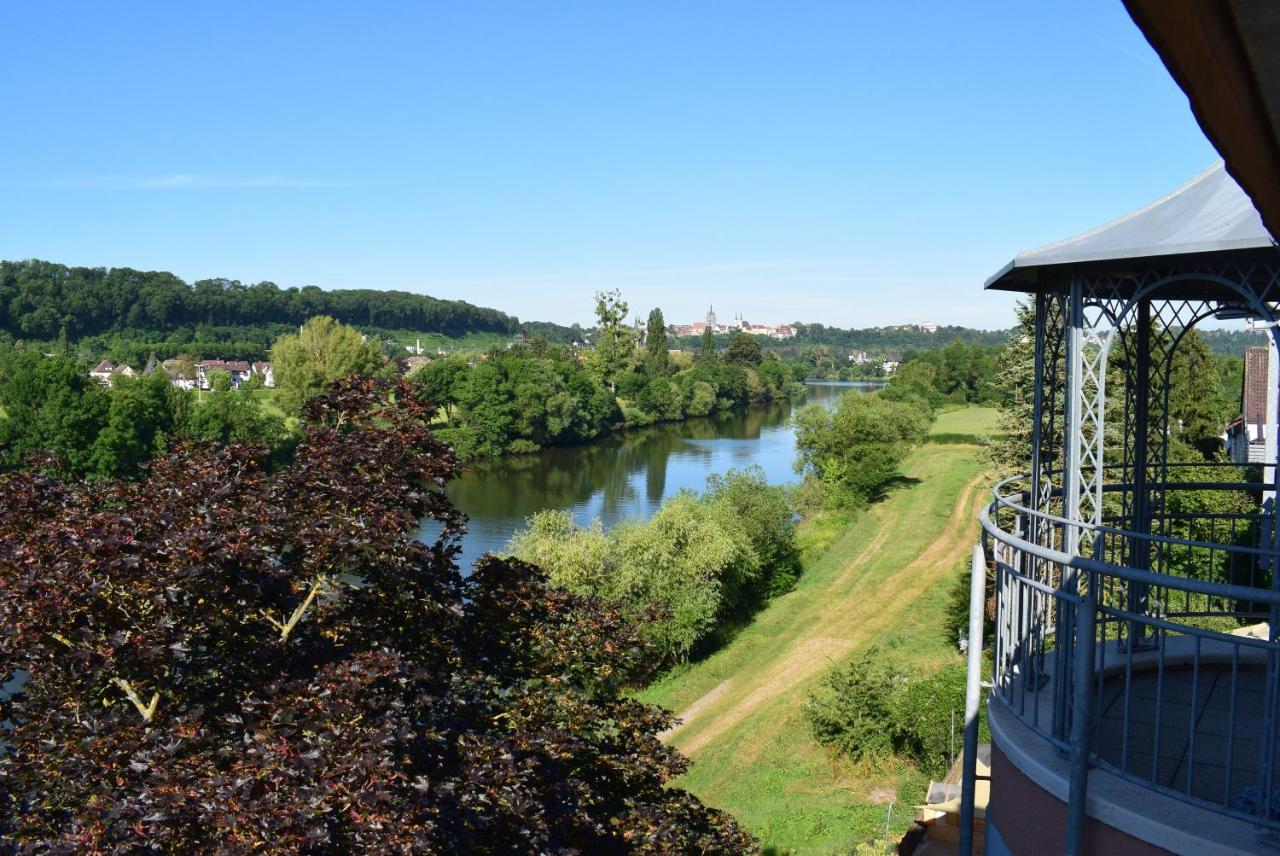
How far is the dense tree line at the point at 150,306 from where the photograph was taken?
372 ft

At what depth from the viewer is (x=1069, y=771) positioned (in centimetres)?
407

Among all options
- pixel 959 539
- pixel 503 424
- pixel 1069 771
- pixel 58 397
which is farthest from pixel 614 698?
pixel 503 424

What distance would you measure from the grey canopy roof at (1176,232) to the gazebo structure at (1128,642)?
0.02 metres

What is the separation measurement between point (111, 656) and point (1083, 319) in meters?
6.43

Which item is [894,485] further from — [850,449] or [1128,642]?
[1128,642]

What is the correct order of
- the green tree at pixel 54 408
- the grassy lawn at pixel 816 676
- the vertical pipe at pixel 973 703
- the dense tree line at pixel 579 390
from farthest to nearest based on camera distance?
1. the dense tree line at pixel 579 390
2. the green tree at pixel 54 408
3. the grassy lawn at pixel 816 676
4. the vertical pipe at pixel 973 703

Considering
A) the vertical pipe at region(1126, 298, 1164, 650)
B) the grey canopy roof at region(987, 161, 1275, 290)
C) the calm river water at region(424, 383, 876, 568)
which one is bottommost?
the calm river water at region(424, 383, 876, 568)

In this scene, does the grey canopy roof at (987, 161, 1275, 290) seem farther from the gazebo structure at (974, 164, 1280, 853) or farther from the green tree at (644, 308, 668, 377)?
the green tree at (644, 308, 668, 377)

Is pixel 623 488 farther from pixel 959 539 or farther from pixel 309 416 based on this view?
pixel 309 416

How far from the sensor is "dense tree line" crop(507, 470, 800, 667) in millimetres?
27031

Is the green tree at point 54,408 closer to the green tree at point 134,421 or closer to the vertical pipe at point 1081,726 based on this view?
the green tree at point 134,421

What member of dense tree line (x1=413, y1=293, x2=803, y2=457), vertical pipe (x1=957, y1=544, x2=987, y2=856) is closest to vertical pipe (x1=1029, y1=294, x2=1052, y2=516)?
vertical pipe (x1=957, y1=544, x2=987, y2=856)

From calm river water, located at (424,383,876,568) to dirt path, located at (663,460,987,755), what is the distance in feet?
22.8

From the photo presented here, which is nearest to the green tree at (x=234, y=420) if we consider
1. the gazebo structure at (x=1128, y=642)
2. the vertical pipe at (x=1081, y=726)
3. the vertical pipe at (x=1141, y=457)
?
the vertical pipe at (x=1141, y=457)
